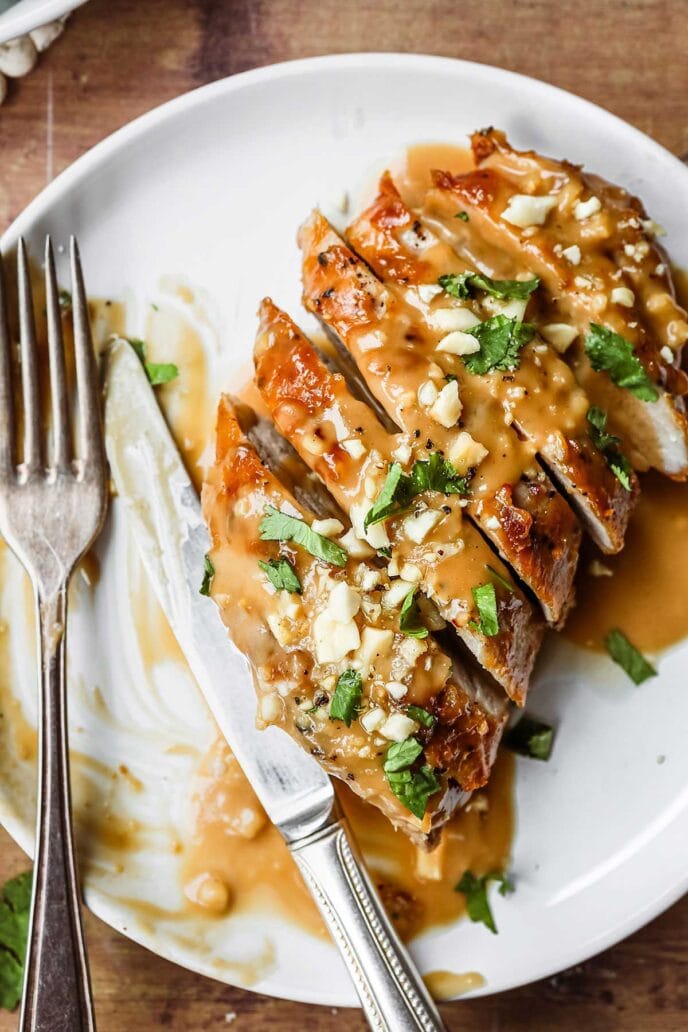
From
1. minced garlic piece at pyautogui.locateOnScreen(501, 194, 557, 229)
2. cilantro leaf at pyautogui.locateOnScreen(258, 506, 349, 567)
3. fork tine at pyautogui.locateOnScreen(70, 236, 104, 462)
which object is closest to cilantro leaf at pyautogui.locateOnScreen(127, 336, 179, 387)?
fork tine at pyautogui.locateOnScreen(70, 236, 104, 462)

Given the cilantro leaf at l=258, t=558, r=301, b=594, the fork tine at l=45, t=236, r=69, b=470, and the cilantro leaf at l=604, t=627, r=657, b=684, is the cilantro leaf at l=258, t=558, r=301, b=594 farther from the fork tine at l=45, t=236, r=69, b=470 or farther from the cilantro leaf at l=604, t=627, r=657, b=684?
the cilantro leaf at l=604, t=627, r=657, b=684

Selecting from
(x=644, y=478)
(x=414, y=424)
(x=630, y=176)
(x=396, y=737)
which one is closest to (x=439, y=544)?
(x=414, y=424)

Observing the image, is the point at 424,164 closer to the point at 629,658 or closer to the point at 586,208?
the point at 586,208

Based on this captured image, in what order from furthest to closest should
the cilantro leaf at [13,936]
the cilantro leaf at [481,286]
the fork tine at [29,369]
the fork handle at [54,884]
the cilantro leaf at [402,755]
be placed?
1. the cilantro leaf at [13,936]
2. the fork tine at [29,369]
3. the fork handle at [54,884]
4. the cilantro leaf at [481,286]
5. the cilantro leaf at [402,755]

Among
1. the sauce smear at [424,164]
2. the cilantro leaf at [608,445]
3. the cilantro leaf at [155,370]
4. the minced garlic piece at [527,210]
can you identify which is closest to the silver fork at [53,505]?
the cilantro leaf at [155,370]

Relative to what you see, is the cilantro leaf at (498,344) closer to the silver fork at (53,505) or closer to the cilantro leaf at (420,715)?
the cilantro leaf at (420,715)
